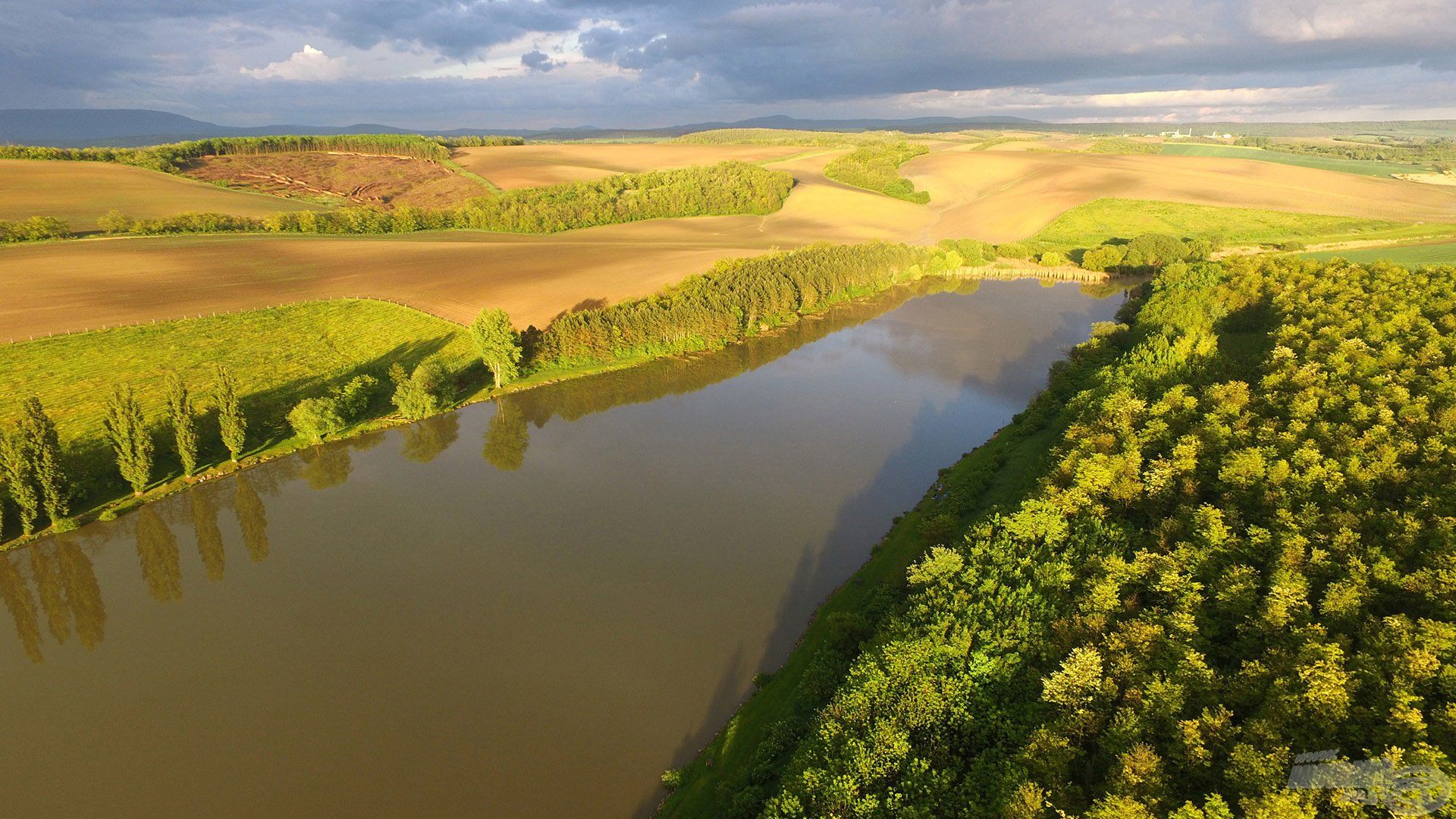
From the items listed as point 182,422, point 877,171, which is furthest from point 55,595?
point 877,171

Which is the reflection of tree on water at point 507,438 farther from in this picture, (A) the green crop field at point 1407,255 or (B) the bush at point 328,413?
(A) the green crop field at point 1407,255

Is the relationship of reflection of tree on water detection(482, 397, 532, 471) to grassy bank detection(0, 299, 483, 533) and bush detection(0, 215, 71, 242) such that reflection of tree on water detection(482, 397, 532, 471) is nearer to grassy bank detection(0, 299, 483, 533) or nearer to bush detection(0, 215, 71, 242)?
grassy bank detection(0, 299, 483, 533)

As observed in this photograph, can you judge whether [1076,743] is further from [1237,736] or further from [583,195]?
[583,195]

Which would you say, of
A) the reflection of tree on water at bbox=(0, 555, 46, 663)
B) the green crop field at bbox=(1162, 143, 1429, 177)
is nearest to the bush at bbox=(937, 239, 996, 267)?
the green crop field at bbox=(1162, 143, 1429, 177)

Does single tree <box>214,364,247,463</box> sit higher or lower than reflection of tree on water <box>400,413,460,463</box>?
higher

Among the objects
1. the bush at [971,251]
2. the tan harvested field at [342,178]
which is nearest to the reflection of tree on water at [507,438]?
the bush at [971,251]
